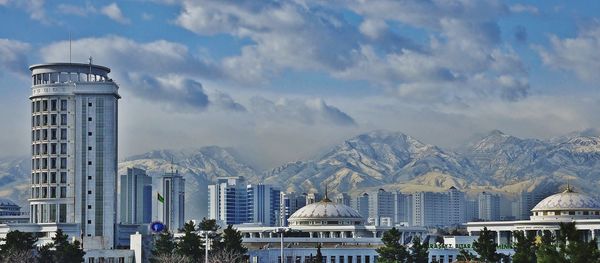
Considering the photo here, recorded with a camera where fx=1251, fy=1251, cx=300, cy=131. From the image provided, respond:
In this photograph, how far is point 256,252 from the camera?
129625mm

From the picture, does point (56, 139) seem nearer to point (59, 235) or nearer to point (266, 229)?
point (59, 235)

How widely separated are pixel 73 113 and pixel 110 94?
174 inches

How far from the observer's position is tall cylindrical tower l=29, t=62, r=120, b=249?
Result: 13162 cm

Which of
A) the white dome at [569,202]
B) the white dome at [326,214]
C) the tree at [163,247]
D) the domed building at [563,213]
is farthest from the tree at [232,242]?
the white dome at [569,202]

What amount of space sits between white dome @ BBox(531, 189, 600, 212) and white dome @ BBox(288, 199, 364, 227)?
2316 centimetres

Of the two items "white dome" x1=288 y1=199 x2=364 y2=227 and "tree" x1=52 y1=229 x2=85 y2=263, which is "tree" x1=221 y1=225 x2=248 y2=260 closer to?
"tree" x1=52 y1=229 x2=85 y2=263

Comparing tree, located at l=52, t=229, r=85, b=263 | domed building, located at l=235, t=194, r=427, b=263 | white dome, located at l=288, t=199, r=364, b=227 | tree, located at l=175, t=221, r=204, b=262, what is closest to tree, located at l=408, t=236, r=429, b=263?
domed building, located at l=235, t=194, r=427, b=263

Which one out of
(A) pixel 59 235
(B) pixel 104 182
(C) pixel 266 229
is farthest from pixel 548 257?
(C) pixel 266 229

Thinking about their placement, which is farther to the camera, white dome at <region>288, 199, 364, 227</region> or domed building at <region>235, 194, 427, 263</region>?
white dome at <region>288, 199, 364, 227</region>

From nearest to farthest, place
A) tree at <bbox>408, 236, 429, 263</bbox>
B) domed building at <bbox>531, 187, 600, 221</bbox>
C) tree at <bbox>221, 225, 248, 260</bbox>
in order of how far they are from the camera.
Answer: tree at <bbox>408, 236, 429, 263</bbox>, tree at <bbox>221, 225, 248, 260</bbox>, domed building at <bbox>531, 187, 600, 221</bbox>

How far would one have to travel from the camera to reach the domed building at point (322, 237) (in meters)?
132

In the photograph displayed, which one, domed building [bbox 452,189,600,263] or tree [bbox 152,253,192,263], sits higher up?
domed building [bbox 452,189,600,263]

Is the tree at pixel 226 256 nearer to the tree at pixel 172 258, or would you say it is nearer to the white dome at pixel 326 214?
the tree at pixel 172 258

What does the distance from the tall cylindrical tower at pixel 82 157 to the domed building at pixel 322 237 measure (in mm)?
16750
